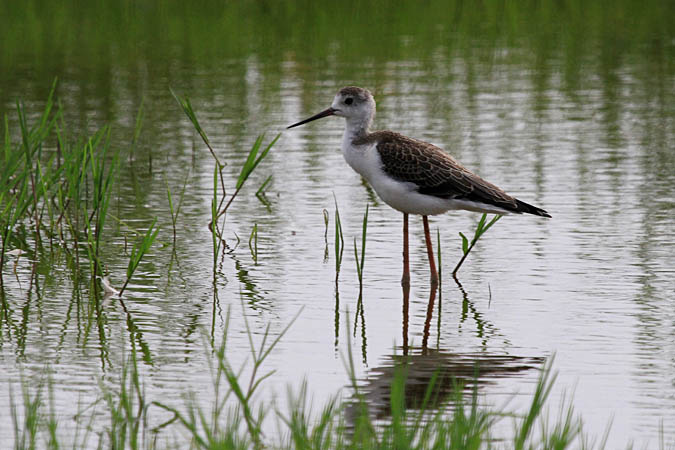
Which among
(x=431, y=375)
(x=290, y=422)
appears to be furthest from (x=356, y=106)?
(x=290, y=422)

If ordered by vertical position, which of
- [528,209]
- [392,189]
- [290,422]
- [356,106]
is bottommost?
[290,422]

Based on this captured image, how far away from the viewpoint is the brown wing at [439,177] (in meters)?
8.40

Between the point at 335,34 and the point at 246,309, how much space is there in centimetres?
1545

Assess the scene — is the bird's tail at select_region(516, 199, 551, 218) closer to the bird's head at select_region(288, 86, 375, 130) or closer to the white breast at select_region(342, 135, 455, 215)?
the white breast at select_region(342, 135, 455, 215)

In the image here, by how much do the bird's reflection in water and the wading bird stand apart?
1.61m

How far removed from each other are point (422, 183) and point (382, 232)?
1503 millimetres

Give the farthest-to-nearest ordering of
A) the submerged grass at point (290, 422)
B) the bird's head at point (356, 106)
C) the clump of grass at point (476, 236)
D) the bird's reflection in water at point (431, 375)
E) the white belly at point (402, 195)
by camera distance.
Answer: the bird's head at point (356, 106), the white belly at point (402, 195), the clump of grass at point (476, 236), the bird's reflection in water at point (431, 375), the submerged grass at point (290, 422)

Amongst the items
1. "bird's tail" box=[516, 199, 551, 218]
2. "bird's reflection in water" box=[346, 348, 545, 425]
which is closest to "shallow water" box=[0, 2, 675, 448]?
"bird's reflection in water" box=[346, 348, 545, 425]

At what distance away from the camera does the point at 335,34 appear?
74.5ft

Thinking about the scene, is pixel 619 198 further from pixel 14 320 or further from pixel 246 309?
pixel 14 320

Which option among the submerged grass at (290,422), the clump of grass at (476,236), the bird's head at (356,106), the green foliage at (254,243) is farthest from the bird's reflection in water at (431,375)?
the bird's head at (356,106)

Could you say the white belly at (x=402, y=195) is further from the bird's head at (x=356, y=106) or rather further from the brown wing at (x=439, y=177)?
the bird's head at (x=356, y=106)

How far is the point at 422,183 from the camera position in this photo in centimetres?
849

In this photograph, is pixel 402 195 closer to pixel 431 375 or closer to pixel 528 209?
pixel 528 209
